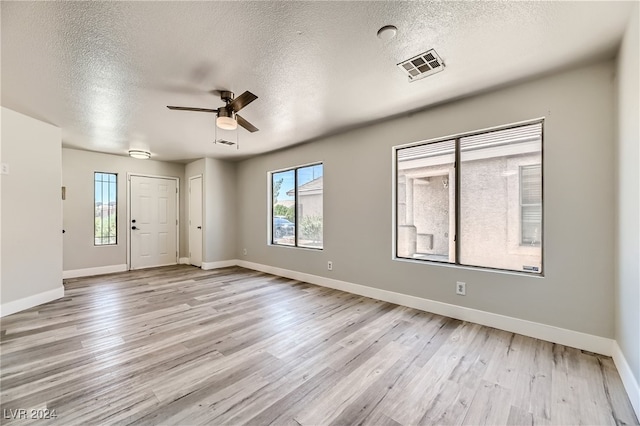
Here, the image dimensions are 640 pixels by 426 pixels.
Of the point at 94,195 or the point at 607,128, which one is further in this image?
the point at 94,195

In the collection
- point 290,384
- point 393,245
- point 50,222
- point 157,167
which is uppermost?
point 157,167

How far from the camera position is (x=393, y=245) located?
372cm

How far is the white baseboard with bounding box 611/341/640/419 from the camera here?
1.65 m

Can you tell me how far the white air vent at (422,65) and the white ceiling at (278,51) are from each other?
0.22 feet

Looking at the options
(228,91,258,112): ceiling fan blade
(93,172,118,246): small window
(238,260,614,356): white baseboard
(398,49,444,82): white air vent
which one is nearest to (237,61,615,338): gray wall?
(238,260,614,356): white baseboard

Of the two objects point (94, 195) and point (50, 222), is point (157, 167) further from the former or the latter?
point (50, 222)

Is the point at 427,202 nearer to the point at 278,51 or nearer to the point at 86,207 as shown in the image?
the point at 278,51

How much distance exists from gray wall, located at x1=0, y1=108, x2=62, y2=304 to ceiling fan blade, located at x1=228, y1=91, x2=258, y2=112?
302cm

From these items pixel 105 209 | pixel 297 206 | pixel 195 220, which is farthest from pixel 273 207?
pixel 105 209

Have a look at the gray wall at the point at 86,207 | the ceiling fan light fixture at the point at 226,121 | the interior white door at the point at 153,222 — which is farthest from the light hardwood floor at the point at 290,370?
the interior white door at the point at 153,222

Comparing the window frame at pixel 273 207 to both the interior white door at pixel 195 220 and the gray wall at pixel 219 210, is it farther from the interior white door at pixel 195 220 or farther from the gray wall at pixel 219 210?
the interior white door at pixel 195 220

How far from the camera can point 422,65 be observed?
238 cm

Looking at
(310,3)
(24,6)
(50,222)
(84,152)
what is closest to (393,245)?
(310,3)

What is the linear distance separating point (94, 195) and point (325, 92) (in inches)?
215
